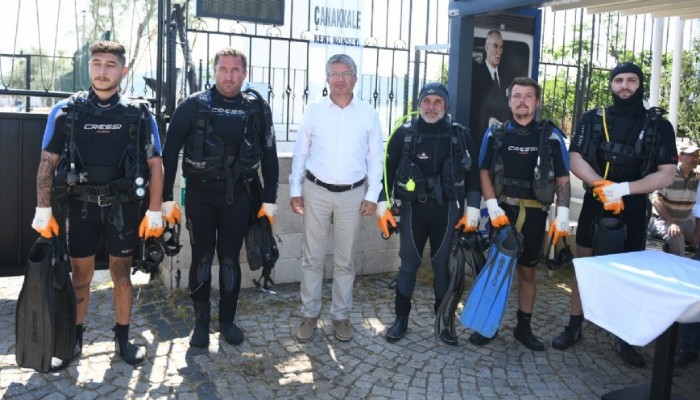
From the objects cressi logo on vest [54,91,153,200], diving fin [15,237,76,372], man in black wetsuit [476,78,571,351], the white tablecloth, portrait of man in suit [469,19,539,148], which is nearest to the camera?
the white tablecloth

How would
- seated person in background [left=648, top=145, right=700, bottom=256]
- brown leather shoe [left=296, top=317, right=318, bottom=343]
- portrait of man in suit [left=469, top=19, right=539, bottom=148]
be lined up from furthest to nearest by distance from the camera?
seated person in background [left=648, top=145, right=700, bottom=256] → portrait of man in suit [left=469, top=19, right=539, bottom=148] → brown leather shoe [left=296, top=317, right=318, bottom=343]

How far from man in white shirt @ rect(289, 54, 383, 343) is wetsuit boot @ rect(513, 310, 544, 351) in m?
1.27

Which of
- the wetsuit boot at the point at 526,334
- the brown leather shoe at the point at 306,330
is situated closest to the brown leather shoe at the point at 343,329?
the brown leather shoe at the point at 306,330

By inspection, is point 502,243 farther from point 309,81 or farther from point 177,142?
point 309,81

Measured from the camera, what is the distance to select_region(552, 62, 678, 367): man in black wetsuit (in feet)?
14.1

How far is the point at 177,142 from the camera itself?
159 inches

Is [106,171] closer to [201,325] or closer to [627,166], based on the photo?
[201,325]

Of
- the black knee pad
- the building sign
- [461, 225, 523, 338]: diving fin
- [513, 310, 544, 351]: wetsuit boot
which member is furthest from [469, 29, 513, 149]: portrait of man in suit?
the black knee pad

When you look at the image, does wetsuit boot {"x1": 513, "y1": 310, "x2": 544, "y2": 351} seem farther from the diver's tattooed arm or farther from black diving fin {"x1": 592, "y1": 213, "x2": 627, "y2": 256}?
the diver's tattooed arm

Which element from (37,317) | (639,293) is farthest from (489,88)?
(37,317)

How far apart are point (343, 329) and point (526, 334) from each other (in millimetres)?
1355

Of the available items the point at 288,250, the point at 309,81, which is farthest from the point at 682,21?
the point at 288,250

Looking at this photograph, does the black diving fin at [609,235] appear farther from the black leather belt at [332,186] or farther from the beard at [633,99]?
the black leather belt at [332,186]

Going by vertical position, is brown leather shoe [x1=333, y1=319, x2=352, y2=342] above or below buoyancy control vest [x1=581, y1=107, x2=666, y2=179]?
below
